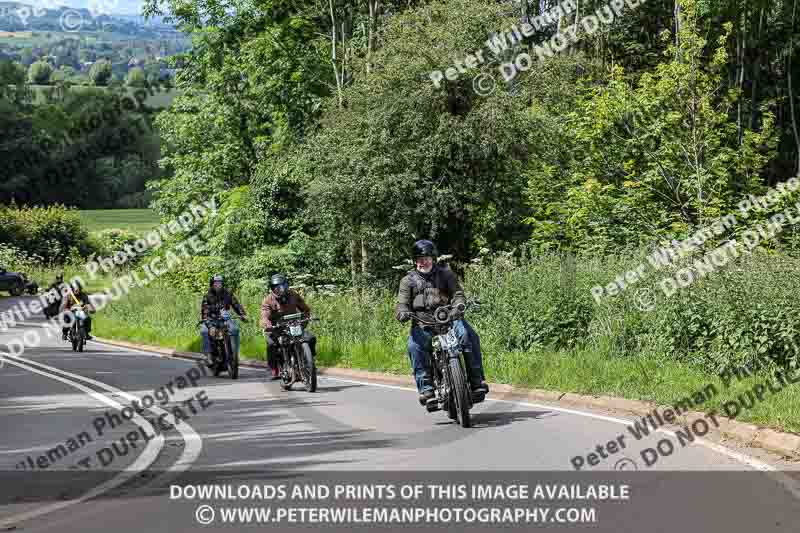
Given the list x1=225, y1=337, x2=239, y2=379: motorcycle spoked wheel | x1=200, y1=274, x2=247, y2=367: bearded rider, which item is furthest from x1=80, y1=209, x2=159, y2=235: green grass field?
x1=225, y1=337, x2=239, y2=379: motorcycle spoked wheel

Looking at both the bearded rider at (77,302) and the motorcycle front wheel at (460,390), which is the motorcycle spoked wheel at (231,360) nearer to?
the motorcycle front wheel at (460,390)

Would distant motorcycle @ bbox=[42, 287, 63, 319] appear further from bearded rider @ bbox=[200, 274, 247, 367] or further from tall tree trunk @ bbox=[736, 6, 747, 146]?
bearded rider @ bbox=[200, 274, 247, 367]

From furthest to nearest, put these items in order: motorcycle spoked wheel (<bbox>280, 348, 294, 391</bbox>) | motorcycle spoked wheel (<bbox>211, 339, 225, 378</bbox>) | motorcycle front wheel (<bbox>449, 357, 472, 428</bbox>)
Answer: motorcycle spoked wheel (<bbox>211, 339, 225, 378</bbox>) → motorcycle spoked wheel (<bbox>280, 348, 294, 391</bbox>) → motorcycle front wheel (<bbox>449, 357, 472, 428</bbox>)

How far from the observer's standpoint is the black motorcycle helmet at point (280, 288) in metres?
18.9

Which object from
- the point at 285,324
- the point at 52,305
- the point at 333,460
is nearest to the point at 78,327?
the point at 285,324

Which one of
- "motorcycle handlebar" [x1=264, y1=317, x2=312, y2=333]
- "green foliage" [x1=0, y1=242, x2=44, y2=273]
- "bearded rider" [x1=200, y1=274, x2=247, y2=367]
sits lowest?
"motorcycle handlebar" [x1=264, y1=317, x2=312, y2=333]

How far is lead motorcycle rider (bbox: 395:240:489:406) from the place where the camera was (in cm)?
1268

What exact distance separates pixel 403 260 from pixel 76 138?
79127 millimetres

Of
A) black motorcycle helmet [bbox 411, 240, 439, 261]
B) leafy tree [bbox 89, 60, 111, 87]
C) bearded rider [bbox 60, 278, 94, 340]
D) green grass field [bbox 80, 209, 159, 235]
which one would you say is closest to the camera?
black motorcycle helmet [bbox 411, 240, 439, 261]

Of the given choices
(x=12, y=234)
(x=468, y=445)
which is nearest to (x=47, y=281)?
(x=12, y=234)

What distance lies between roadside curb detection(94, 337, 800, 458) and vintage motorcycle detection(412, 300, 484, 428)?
1.96 metres

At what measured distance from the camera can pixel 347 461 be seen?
1026 centimetres

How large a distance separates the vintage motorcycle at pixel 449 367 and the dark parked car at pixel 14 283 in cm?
6056

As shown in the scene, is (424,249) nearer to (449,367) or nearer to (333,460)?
(449,367)
